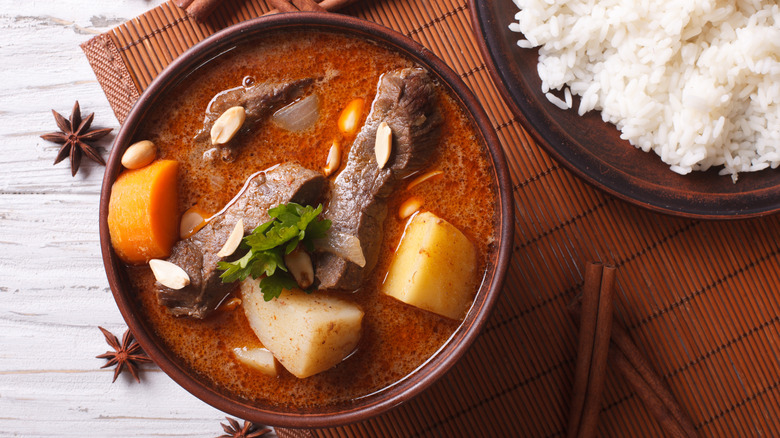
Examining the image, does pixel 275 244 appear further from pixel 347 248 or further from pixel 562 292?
pixel 562 292

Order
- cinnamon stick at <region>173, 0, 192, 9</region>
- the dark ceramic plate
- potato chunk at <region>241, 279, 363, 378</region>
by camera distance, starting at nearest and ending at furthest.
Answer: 1. potato chunk at <region>241, 279, 363, 378</region>
2. the dark ceramic plate
3. cinnamon stick at <region>173, 0, 192, 9</region>

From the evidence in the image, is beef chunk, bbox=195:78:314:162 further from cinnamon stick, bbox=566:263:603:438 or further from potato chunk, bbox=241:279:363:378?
cinnamon stick, bbox=566:263:603:438

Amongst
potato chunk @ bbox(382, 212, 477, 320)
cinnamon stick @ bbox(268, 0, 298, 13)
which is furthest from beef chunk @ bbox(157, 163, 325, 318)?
cinnamon stick @ bbox(268, 0, 298, 13)

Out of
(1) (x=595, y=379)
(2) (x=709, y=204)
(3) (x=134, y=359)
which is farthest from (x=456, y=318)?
(3) (x=134, y=359)

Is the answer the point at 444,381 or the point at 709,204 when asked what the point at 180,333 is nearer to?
the point at 444,381

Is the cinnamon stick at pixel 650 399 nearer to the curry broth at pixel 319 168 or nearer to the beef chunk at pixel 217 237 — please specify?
the curry broth at pixel 319 168

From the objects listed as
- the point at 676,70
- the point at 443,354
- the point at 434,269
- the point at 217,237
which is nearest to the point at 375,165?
the point at 434,269

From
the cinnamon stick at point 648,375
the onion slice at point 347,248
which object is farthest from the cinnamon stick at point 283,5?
the cinnamon stick at point 648,375
